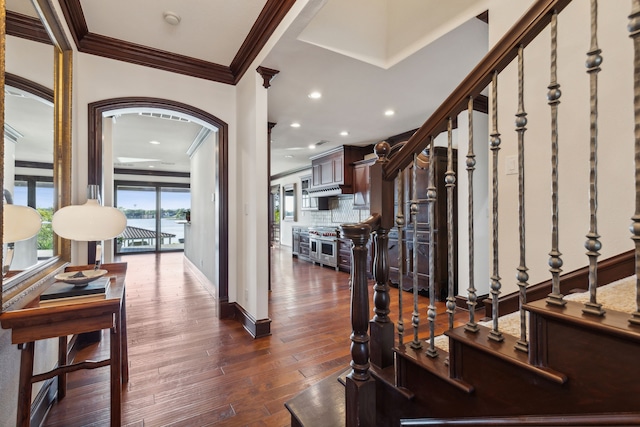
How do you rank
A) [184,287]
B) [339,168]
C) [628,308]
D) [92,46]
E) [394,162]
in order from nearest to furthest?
[628,308]
[394,162]
[92,46]
[184,287]
[339,168]

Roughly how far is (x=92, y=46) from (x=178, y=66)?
68 centimetres

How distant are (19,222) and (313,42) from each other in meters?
2.23

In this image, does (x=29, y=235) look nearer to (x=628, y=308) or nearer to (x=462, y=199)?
(x=628, y=308)

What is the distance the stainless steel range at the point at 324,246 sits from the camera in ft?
19.3

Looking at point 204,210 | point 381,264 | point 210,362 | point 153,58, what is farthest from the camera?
point 204,210

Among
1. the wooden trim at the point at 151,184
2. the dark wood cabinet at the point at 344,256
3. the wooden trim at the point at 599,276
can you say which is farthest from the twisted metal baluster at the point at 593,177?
the wooden trim at the point at 151,184

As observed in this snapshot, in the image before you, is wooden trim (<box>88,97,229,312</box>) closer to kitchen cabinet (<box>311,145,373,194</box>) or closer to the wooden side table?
the wooden side table

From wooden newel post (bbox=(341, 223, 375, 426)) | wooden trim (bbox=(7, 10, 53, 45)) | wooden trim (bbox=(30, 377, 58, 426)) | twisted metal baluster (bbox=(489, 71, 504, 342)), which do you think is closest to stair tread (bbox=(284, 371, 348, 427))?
wooden newel post (bbox=(341, 223, 375, 426))

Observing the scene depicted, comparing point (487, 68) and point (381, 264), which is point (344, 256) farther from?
point (487, 68)

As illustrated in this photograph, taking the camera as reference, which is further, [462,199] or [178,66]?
[462,199]

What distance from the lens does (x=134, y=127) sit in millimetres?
4809

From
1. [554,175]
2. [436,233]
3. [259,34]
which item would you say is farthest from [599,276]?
[259,34]

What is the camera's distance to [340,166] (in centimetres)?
593

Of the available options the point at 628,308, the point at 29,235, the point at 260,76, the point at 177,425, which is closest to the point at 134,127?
the point at 260,76
